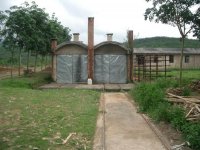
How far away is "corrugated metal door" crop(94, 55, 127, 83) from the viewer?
1249 inches

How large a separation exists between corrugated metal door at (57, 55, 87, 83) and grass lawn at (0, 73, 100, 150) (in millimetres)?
11676

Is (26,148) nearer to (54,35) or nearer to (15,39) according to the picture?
(15,39)

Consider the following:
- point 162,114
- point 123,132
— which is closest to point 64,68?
point 162,114

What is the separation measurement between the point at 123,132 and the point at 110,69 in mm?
20196

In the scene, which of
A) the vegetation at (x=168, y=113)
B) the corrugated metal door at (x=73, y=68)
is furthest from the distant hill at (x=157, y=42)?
the vegetation at (x=168, y=113)

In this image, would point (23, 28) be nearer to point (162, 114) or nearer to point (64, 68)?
point (64, 68)

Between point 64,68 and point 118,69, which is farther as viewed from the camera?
point 64,68

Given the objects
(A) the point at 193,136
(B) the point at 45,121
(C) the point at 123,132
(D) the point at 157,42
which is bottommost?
(C) the point at 123,132

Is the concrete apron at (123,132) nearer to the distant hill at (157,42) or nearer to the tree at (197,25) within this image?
the tree at (197,25)

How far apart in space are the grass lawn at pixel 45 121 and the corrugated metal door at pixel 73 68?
11.7 meters

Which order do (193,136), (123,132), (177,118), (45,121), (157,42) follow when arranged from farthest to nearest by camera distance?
(157,42) → (45,121) → (177,118) → (123,132) → (193,136)

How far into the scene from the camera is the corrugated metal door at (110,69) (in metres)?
31.7

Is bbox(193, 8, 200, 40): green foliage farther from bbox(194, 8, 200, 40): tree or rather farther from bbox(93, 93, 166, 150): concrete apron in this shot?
bbox(93, 93, 166, 150): concrete apron

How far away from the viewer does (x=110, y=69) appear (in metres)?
31.8
